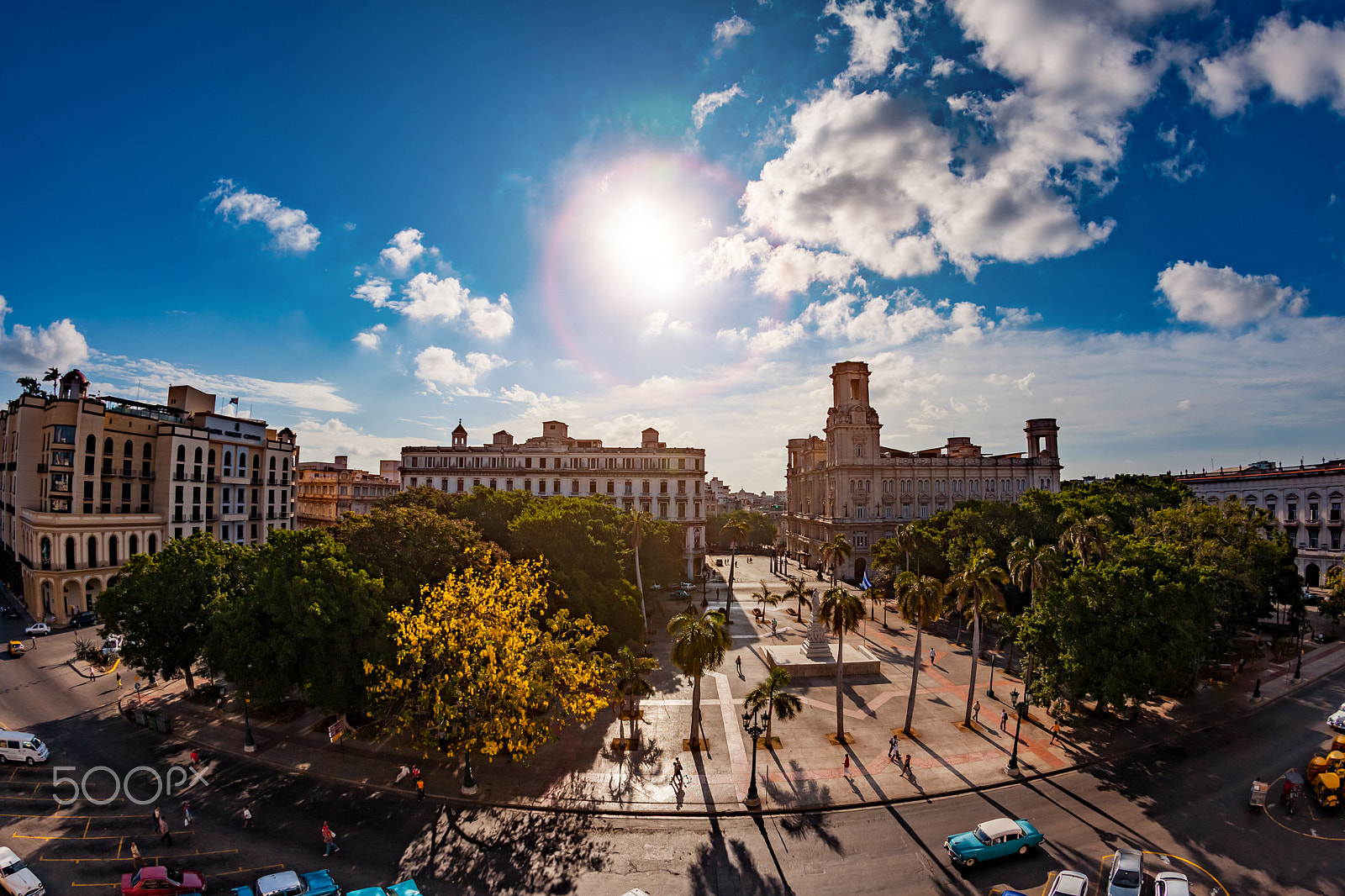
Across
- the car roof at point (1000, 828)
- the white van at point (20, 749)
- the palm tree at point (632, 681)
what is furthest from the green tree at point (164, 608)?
the car roof at point (1000, 828)

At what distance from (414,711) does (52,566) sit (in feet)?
186

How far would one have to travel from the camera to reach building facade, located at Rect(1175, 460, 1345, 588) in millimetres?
80875

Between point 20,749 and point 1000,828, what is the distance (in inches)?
1865

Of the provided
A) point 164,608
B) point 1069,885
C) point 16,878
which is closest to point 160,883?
point 16,878

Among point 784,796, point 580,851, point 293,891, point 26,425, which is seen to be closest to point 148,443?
point 26,425

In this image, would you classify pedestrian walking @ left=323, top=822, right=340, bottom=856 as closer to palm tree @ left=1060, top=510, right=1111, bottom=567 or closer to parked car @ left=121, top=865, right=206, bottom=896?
parked car @ left=121, top=865, right=206, bottom=896

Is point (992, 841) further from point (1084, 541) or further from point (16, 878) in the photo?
point (16, 878)

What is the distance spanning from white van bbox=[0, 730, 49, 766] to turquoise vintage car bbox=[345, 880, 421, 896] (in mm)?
23443

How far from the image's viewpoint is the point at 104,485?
6353cm

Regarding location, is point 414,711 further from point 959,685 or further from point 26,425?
point 26,425

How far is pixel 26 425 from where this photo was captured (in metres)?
63.7

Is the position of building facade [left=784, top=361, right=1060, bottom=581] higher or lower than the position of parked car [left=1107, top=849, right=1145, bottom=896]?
higher

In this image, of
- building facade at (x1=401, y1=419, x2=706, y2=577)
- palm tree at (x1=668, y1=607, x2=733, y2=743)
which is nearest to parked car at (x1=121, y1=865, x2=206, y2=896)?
palm tree at (x1=668, y1=607, x2=733, y2=743)

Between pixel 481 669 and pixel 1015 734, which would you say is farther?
pixel 1015 734
